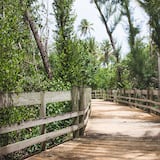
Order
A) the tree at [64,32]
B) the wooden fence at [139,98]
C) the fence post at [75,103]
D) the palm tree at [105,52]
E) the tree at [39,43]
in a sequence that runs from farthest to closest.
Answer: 1. the palm tree at [105,52]
2. the tree at [64,32]
3. the wooden fence at [139,98]
4. the tree at [39,43]
5. the fence post at [75,103]

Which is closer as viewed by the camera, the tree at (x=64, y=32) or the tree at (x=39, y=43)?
the tree at (x=39, y=43)

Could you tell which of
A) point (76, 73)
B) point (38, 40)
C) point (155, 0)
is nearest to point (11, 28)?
point (155, 0)

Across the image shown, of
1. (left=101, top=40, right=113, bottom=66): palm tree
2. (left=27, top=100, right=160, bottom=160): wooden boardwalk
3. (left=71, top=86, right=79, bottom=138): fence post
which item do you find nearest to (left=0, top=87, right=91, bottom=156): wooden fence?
(left=71, top=86, right=79, bottom=138): fence post

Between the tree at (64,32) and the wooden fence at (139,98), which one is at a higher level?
the tree at (64,32)

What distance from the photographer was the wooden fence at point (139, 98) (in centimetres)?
1343

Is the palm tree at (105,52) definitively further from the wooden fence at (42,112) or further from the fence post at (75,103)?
the fence post at (75,103)

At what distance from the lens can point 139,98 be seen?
55.0 feet

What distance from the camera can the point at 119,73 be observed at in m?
25.8

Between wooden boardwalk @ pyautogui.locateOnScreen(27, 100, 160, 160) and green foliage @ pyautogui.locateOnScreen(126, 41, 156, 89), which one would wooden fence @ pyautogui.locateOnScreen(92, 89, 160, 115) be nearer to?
green foliage @ pyautogui.locateOnScreen(126, 41, 156, 89)

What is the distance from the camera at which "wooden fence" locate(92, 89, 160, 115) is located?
13.4 metres

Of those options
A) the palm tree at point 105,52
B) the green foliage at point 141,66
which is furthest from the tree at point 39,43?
the palm tree at point 105,52

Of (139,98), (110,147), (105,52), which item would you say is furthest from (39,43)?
(105,52)

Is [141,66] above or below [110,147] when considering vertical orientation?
above

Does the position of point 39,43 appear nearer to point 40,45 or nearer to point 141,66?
point 40,45
